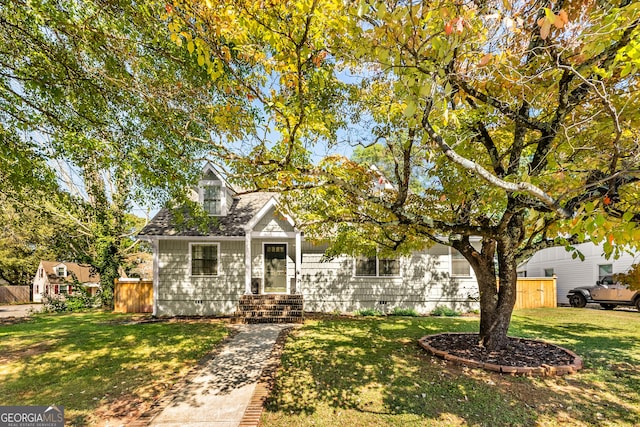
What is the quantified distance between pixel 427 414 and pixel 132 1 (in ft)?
27.2

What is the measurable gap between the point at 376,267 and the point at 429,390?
28.2 ft

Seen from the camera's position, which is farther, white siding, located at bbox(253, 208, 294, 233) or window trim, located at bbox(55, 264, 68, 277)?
window trim, located at bbox(55, 264, 68, 277)

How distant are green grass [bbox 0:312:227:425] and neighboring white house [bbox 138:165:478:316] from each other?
209cm

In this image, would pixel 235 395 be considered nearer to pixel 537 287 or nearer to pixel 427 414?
pixel 427 414

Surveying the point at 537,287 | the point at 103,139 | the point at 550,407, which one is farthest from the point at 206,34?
the point at 537,287

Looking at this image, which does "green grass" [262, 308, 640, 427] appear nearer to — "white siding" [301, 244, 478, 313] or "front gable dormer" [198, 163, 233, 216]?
"white siding" [301, 244, 478, 313]

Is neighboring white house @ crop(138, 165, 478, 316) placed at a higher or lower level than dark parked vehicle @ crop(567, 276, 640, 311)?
higher

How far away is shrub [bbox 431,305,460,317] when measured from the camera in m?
12.7

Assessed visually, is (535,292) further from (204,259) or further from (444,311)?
(204,259)

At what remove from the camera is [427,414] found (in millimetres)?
4113

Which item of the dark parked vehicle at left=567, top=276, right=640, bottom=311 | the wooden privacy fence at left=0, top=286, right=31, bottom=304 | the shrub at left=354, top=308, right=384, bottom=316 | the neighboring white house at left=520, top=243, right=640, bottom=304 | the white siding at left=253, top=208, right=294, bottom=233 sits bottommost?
the wooden privacy fence at left=0, top=286, right=31, bottom=304

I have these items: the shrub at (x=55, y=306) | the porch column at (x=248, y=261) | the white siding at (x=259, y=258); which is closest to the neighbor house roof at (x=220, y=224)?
the porch column at (x=248, y=261)

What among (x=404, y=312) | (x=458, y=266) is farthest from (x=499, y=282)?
(x=458, y=266)

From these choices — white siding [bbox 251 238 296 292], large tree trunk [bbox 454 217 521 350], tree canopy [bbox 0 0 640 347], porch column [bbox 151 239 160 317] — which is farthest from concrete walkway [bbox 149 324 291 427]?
porch column [bbox 151 239 160 317]
